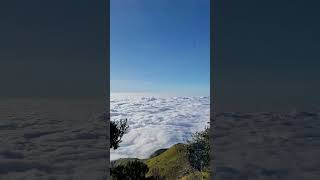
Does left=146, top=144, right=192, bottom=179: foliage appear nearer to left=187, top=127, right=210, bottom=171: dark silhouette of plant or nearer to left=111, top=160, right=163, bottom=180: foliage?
left=187, top=127, right=210, bottom=171: dark silhouette of plant

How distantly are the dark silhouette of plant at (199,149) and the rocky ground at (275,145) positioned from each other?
137 centimetres

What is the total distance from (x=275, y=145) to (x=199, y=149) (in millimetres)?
1523

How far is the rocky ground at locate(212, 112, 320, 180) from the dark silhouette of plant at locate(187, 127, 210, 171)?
1.37 m

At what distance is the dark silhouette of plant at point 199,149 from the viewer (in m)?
3.93

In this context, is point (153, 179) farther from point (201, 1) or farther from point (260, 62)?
point (201, 1)

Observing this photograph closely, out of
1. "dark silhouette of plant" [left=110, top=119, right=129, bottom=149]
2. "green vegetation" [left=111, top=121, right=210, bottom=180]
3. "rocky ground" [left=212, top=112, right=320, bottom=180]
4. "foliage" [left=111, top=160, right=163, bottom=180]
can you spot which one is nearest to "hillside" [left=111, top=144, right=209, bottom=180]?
"green vegetation" [left=111, top=121, right=210, bottom=180]

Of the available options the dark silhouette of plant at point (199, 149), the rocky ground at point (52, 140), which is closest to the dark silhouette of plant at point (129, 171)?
the dark silhouette of plant at point (199, 149)

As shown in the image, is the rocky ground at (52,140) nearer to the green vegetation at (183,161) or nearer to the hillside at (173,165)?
the green vegetation at (183,161)

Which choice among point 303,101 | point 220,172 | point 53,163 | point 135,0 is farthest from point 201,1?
point 53,163

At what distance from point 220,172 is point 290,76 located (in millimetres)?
852

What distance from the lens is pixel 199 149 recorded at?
398 centimetres

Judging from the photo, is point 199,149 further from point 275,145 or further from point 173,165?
point 275,145

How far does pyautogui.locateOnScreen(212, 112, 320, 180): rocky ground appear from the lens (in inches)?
99.2

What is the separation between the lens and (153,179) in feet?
11.6
